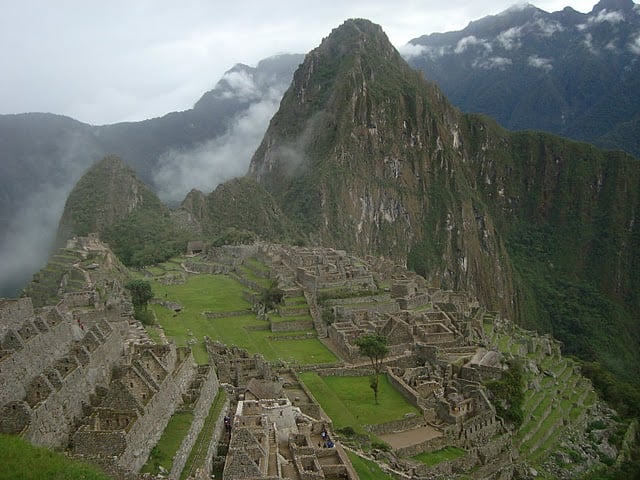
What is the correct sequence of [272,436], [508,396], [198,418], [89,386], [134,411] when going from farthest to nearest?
1. [508,396]
2. [198,418]
3. [272,436]
4. [89,386]
5. [134,411]

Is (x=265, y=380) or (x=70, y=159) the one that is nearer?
(x=265, y=380)

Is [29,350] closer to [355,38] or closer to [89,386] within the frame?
[89,386]

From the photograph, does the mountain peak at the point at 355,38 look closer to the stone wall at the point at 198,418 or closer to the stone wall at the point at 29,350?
the stone wall at the point at 198,418

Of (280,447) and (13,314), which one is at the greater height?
(13,314)

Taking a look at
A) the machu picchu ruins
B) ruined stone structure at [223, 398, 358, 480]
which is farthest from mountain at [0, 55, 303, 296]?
ruined stone structure at [223, 398, 358, 480]

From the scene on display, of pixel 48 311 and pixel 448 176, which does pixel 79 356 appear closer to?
pixel 48 311

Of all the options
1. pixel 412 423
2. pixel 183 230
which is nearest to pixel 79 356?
pixel 412 423

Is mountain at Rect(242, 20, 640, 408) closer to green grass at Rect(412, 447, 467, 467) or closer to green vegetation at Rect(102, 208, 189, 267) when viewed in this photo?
green vegetation at Rect(102, 208, 189, 267)

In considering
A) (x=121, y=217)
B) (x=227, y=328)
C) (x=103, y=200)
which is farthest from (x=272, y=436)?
(x=103, y=200)
